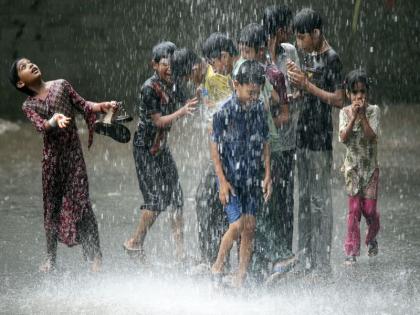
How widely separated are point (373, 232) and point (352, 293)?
0.96m

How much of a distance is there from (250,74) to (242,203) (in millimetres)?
756

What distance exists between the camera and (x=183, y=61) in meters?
6.28

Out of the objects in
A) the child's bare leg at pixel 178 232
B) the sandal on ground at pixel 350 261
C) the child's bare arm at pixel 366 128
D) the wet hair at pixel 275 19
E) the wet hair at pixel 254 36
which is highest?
the wet hair at pixel 275 19

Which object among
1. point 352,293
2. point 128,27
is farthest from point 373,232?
point 128,27

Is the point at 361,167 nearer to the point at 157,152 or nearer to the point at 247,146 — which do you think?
the point at 247,146

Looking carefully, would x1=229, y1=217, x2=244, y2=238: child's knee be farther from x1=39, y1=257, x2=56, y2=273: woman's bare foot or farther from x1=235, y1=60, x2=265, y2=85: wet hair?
x1=39, y1=257, x2=56, y2=273: woman's bare foot

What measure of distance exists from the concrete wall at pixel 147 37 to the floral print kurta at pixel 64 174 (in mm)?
6591

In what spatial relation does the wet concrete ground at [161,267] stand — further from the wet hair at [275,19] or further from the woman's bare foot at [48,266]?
the wet hair at [275,19]

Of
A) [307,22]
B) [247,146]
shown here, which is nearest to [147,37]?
[307,22]

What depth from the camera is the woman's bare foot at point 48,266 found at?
6406 millimetres

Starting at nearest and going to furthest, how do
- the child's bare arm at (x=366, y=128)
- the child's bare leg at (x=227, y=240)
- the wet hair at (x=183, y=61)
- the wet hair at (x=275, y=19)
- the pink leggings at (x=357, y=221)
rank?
the child's bare leg at (x=227, y=240) < the wet hair at (x=275, y=19) < the wet hair at (x=183, y=61) < the child's bare arm at (x=366, y=128) < the pink leggings at (x=357, y=221)

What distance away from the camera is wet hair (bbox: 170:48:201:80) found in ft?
20.6

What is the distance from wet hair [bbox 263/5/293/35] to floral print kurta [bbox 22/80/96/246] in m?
1.32

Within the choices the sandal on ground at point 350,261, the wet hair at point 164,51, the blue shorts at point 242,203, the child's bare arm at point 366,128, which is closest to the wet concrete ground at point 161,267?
the sandal on ground at point 350,261
